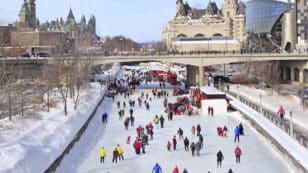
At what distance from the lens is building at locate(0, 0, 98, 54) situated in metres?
65.2

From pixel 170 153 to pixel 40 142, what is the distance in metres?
5.71

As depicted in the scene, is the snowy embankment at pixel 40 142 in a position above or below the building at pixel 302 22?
below

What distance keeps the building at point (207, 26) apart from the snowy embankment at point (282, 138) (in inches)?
3201

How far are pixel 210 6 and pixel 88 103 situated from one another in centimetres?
12976

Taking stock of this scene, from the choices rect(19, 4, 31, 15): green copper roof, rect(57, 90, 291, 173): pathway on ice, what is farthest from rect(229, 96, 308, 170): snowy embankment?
rect(19, 4, 31, 15): green copper roof

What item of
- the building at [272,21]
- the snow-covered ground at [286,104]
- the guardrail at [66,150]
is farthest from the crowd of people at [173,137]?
the building at [272,21]

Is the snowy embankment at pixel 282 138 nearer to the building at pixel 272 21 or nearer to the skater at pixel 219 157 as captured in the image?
the skater at pixel 219 157

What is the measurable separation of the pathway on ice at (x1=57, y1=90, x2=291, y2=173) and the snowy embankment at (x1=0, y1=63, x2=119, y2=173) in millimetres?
756

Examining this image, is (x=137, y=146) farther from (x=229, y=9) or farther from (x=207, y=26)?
(x=229, y=9)

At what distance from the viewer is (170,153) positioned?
21.1 m

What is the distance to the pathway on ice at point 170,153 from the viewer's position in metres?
18.3

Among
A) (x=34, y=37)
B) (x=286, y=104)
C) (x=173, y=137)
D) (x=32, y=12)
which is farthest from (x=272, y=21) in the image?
(x=173, y=137)

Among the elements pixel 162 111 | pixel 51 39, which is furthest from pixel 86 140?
pixel 51 39

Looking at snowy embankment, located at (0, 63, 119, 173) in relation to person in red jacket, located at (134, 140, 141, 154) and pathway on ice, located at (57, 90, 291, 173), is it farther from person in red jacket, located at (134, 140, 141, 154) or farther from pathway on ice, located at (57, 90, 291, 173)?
person in red jacket, located at (134, 140, 141, 154)
